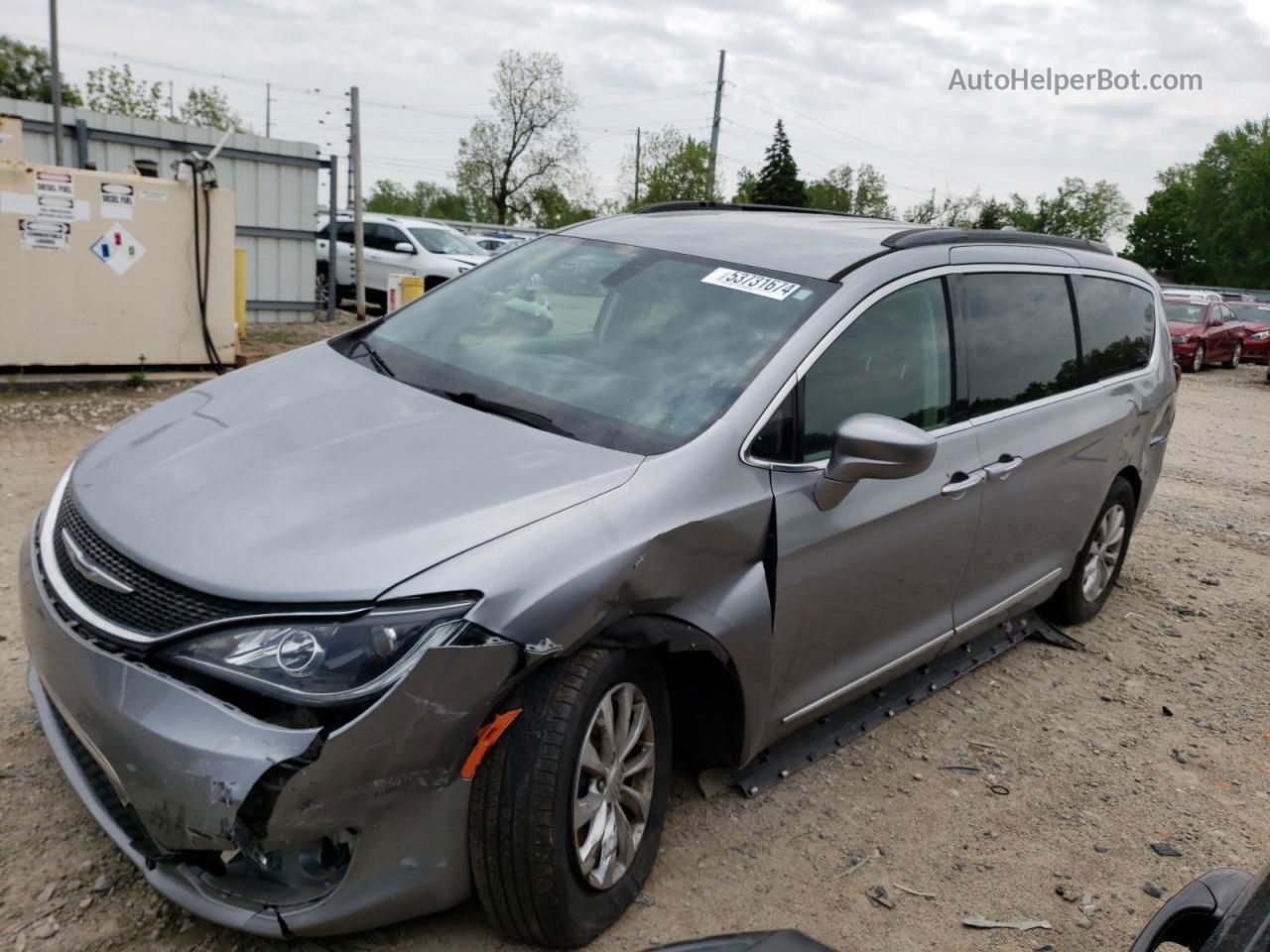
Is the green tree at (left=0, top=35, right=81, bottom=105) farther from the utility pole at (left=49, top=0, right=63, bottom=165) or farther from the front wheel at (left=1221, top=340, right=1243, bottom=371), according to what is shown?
the front wheel at (left=1221, top=340, right=1243, bottom=371)

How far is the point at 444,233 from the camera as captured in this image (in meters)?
19.1

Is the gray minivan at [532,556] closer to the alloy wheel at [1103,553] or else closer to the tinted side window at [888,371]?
the tinted side window at [888,371]

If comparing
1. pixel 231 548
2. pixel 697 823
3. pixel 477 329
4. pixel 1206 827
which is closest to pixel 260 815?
pixel 231 548

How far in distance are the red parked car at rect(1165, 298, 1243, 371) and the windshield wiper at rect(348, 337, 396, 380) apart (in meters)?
21.9

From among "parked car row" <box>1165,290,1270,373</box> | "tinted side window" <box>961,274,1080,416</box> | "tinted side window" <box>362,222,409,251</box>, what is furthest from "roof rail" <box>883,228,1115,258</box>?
"parked car row" <box>1165,290,1270,373</box>

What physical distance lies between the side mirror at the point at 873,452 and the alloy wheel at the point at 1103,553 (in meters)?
2.66

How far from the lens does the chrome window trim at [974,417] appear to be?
3082 millimetres

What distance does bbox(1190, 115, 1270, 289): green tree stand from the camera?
75.8 meters

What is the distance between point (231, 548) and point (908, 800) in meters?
2.42

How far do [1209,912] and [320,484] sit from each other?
6.81ft

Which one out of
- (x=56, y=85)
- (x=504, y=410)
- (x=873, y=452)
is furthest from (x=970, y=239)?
(x=56, y=85)

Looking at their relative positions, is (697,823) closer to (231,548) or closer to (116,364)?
(231,548)

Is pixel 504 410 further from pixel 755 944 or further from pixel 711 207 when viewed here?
pixel 711 207

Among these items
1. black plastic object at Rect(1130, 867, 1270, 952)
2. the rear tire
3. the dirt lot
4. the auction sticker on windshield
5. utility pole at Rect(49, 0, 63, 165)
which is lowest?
the dirt lot
